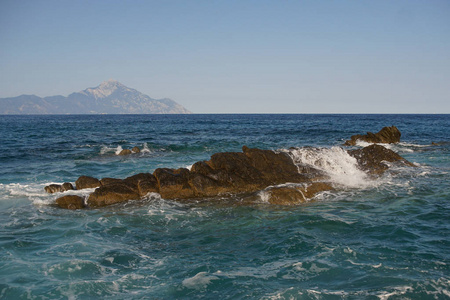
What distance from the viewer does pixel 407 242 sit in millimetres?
9102

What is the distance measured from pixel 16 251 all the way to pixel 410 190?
46.2 feet

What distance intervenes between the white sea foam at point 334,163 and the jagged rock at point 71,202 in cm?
946

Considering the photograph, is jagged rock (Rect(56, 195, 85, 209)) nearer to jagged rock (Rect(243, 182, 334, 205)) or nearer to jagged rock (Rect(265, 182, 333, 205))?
jagged rock (Rect(243, 182, 334, 205))

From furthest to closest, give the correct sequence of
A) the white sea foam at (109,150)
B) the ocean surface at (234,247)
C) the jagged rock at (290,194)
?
the white sea foam at (109,150)
the jagged rock at (290,194)
the ocean surface at (234,247)

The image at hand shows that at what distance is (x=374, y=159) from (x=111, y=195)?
13848mm

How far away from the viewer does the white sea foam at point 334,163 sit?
16.3m

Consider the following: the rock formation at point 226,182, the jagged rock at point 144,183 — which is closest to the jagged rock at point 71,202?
the rock formation at point 226,182

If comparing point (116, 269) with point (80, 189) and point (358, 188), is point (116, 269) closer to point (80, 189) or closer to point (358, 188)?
point (80, 189)

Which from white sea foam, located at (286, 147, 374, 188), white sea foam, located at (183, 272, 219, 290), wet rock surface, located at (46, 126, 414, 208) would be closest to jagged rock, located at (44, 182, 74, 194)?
wet rock surface, located at (46, 126, 414, 208)

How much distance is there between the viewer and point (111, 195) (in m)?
13.4

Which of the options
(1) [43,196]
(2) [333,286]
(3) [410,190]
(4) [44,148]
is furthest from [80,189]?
(4) [44,148]

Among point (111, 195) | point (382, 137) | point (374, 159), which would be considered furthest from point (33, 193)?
point (382, 137)

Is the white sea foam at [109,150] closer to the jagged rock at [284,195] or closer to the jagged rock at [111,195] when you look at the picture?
the jagged rock at [111,195]

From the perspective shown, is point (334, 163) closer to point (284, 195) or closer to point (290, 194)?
point (290, 194)
